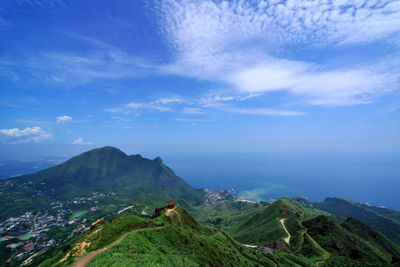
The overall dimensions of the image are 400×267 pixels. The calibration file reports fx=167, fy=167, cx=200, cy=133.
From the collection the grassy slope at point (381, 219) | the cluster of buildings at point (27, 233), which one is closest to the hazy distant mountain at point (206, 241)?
the cluster of buildings at point (27, 233)

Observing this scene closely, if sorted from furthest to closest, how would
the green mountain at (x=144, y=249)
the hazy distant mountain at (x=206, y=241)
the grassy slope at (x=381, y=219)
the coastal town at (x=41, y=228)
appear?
the grassy slope at (x=381, y=219)
the coastal town at (x=41, y=228)
the hazy distant mountain at (x=206, y=241)
the green mountain at (x=144, y=249)

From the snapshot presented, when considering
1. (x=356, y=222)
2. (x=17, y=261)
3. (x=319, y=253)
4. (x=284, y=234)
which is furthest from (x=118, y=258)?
(x=356, y=222)

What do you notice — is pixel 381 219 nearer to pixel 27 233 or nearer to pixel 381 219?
pixel 381 219

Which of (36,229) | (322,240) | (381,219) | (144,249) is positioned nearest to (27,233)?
(36,229)

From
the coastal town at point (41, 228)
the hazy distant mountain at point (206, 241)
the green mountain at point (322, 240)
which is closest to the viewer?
the hazy distant mountain at point (206, 241)

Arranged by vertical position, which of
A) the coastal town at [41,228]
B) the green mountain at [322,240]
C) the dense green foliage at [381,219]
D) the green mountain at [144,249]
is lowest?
the dense green foliage at [381,219]

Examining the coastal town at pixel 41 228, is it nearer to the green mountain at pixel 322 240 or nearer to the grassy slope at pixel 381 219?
the green mountain at pixel 322 240

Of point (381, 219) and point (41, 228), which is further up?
point (41, 228)

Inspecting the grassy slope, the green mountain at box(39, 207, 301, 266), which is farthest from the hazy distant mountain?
the grassy slope

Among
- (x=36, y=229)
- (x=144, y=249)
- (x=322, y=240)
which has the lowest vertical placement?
(x=36, y=229)

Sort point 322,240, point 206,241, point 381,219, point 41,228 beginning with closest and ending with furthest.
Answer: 1. point 206,241
2. point 322,240
3. point 41,228
4. point 381,219
